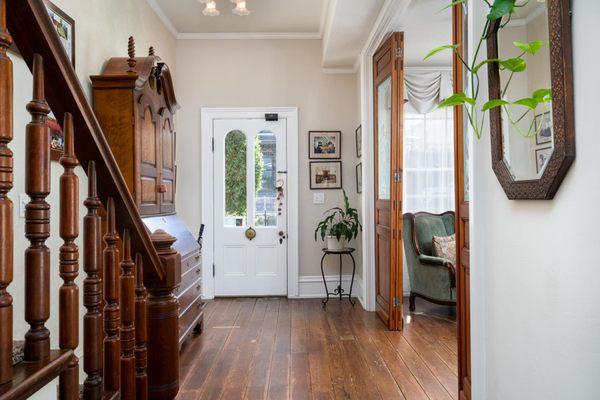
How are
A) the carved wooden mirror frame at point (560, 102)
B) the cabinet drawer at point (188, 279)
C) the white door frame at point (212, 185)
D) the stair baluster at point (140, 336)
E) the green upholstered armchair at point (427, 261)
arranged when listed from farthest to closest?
the white door frame at point (212, 185) < the green upholstered armchair at point (427, 261) < the cabinet drawer at point (188, 279) < the stair baluster at point (140, 336) < the carved wooden mirror frame at point (560, 102)

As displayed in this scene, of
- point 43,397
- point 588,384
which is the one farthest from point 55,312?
point 588,384

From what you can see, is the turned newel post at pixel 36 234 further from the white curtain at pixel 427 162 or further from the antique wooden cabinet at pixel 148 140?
the white curtain at pixel 427 162

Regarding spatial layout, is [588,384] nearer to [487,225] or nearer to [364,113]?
[487,225]

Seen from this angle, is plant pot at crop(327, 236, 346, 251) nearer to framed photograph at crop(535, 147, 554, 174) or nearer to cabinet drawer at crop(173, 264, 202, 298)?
cabinet drawer at crop(173, 264, 202, 298)

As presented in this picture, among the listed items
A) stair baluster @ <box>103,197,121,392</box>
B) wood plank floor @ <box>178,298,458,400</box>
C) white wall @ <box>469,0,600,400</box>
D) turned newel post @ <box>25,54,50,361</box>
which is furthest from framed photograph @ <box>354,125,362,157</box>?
turned newel post @ <box>25,54,50,361</box>

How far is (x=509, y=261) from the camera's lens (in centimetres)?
157

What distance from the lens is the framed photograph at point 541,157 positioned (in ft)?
4.11

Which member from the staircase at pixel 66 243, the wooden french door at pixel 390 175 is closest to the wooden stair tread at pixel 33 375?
the staircase at pixel 66 243

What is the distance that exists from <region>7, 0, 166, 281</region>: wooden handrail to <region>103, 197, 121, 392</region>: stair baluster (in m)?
0.07

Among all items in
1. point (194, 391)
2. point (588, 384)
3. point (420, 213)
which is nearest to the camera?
point (588, 384)

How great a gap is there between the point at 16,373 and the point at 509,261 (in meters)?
1.55

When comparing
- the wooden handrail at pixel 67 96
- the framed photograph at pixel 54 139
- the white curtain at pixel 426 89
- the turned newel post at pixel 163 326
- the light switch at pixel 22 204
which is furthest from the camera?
the white curtain at pixel 426 89

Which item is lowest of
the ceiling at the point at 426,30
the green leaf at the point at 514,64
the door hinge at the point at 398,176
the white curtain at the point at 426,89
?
the door hinge at the point at 398,176

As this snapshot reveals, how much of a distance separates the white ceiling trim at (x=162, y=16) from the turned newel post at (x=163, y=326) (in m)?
3.05
